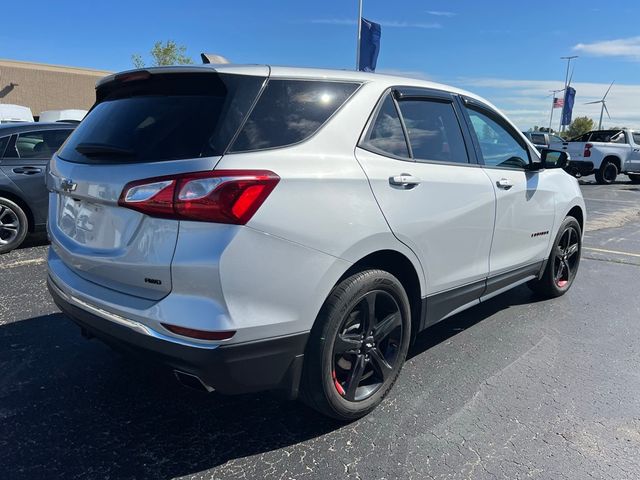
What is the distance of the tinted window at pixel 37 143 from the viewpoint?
20.5 feet

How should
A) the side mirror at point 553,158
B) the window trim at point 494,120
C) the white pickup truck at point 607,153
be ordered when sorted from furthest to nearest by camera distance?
the white pickup truck at point 607,153, the side mirror at point 553,158, the window trim at point 494,120

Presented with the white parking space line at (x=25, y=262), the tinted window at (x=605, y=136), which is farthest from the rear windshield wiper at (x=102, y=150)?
the tinted window at (x=605, y=136)

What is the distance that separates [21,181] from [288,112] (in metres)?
5.08

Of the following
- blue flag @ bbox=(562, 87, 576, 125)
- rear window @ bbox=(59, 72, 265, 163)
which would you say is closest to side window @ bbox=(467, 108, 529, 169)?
rear window @ bbox=(59, 72, 265, 163)

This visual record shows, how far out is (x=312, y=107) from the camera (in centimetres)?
247

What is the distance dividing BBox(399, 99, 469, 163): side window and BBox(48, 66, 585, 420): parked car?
15mm

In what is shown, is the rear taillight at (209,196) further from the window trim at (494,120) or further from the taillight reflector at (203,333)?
the window trim at (494,120)

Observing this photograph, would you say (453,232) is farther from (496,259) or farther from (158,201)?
(158,201)

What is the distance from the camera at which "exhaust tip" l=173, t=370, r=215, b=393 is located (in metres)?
2.15

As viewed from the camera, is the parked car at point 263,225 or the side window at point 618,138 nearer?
the parked car at point 263,225

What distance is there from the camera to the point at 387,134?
2.79 meters

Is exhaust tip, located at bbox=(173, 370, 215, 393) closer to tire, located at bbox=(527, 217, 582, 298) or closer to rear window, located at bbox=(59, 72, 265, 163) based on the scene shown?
rear window, located at bbox=(59, 72, 265, 163)

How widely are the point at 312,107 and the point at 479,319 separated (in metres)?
2.64

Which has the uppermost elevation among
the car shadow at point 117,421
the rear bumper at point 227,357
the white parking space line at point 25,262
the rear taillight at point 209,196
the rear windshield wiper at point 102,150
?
the rear windshield wiper at point 102,150
